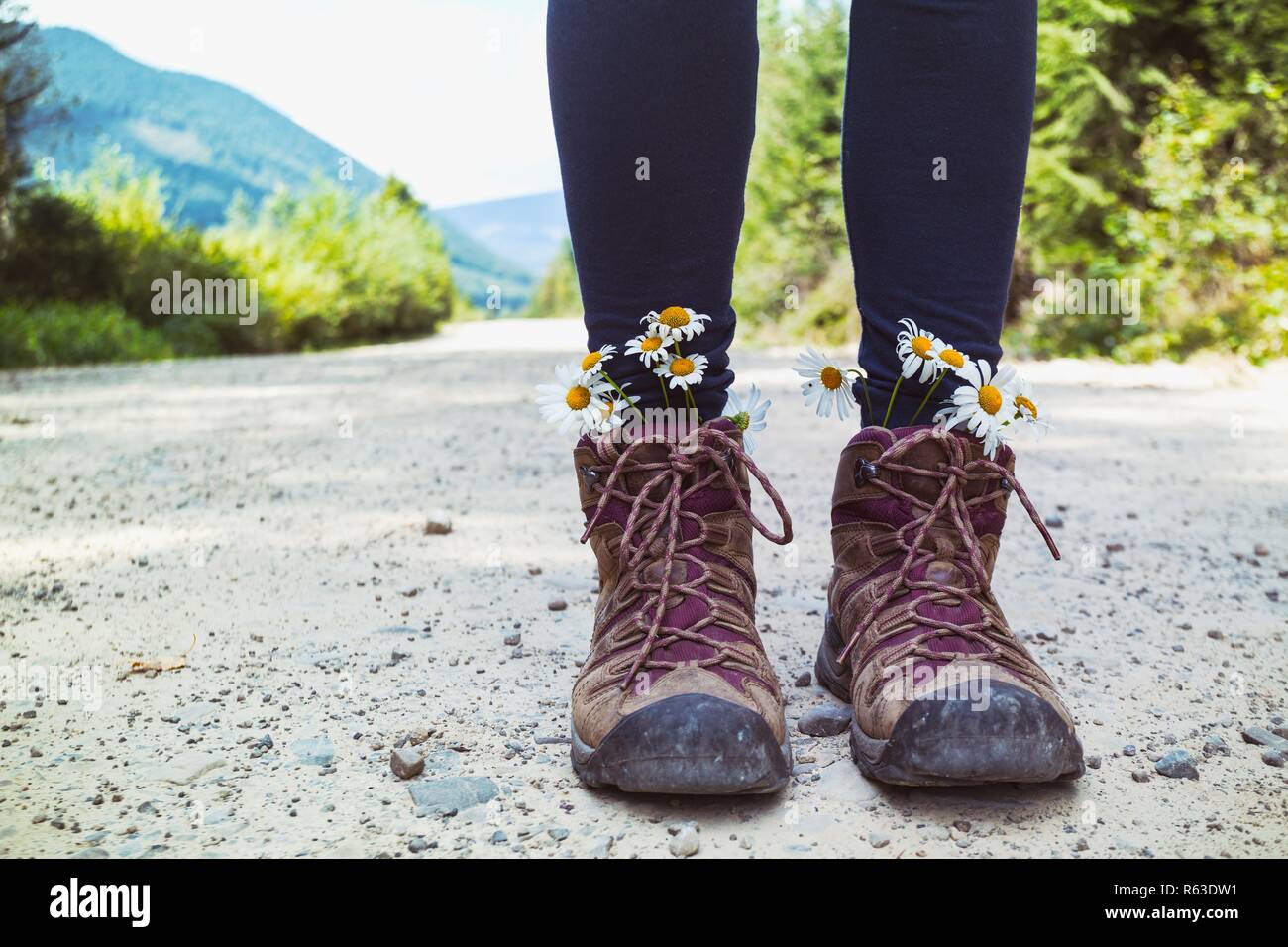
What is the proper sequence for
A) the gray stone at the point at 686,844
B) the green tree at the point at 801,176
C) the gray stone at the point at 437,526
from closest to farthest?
the gray stone at the point at 686,844
the gray stone at the point at 437,526
the green tree at the point at 801,176

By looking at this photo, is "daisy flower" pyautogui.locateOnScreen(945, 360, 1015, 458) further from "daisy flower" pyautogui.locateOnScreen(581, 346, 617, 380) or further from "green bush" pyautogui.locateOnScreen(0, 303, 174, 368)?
"green bush" pyautogui.locateOnScreen(0, 303, 174, 368)

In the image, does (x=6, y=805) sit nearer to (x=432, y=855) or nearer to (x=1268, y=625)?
(x=432, y=855)

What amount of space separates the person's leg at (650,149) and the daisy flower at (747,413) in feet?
0.29

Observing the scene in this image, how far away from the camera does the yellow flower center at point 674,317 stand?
114 cm

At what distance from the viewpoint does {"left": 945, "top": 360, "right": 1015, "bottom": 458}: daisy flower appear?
3.81 ft

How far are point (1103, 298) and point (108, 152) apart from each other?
11.5 m

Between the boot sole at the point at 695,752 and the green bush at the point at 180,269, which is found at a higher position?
the green bush at the point at 180,269

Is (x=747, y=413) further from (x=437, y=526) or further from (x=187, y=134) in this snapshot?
(x=187, y=134)

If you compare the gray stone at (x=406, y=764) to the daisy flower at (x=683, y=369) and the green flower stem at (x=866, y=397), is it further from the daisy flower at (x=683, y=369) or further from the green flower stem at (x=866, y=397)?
the green flower stem at (x=866, y=397)

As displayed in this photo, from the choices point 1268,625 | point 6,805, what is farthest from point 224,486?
point 1268,625

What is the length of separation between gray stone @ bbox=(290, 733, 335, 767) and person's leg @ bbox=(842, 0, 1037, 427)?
81 cm

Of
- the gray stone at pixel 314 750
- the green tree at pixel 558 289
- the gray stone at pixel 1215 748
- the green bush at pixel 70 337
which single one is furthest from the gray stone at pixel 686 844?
the green tree at pixel 558 289

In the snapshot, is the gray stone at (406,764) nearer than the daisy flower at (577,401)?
Yes

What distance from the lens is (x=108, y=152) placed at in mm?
12133
